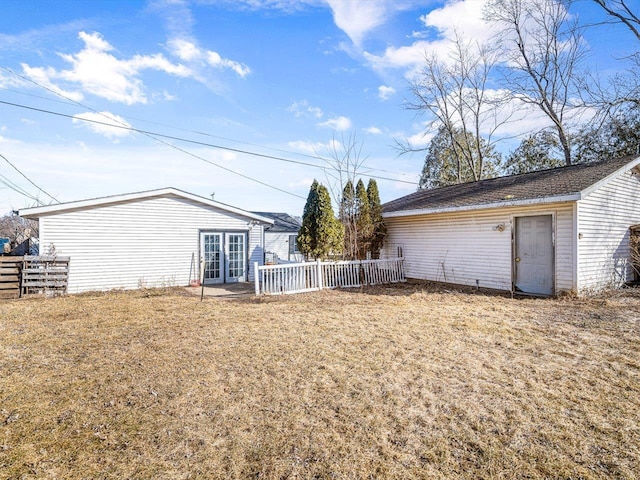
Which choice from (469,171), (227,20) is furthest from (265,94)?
(469,171)

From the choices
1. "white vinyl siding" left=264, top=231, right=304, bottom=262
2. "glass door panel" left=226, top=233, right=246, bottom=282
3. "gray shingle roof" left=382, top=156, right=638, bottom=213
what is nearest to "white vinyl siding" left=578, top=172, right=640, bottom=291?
"gray shingle roof" left=382, top=156, right=638, bottom=213

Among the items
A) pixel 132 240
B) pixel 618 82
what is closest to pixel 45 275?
pixel 132 240

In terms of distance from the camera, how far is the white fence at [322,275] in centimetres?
909

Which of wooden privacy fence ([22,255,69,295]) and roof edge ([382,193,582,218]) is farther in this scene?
wooden privacy fence ([22,255,69,295])

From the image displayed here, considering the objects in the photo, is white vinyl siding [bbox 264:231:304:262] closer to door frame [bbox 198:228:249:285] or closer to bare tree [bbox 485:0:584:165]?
door frame [bbox 198:228:249:285]

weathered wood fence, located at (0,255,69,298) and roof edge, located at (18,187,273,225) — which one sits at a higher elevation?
roof edge, located at (18,187,273,225)

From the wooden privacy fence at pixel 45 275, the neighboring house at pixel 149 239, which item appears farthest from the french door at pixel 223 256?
the wooden privacy fence at pixel 45 275

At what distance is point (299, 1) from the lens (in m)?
9.82

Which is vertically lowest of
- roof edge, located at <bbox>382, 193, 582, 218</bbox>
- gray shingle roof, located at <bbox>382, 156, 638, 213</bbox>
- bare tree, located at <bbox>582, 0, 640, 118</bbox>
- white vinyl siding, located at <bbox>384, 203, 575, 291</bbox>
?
white vinyl siding, located at <bbox>384, 203, 575, 291</bbox>

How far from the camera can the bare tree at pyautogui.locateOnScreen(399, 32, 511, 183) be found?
2072cm

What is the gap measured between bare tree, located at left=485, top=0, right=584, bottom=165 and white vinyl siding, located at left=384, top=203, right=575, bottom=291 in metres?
12.6

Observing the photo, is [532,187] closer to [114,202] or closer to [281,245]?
[114,202]

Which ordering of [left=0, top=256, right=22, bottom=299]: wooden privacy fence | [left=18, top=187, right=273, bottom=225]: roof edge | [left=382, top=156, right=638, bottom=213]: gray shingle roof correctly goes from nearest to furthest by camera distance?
Result: [left=382, top=156, right=638, bottom=213]: gray shingle roof → [left=0, top=256, right=22, bottom=299]: wooden privacy fence → [left=18, top=187, right=273, bottom=225]: roof edge

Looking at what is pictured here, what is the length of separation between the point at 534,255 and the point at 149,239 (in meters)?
11.3
